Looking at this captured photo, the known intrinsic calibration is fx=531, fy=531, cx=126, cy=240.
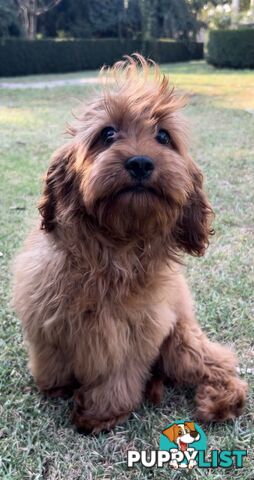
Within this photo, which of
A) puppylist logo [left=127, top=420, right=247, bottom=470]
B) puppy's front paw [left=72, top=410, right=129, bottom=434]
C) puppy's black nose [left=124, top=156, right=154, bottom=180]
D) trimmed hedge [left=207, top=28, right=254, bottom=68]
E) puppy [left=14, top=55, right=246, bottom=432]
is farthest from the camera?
trimmed hedge [left=207, top=28, right=254, bottom=68]

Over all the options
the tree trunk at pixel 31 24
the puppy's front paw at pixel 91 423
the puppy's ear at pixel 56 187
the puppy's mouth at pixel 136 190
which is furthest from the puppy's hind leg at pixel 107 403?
the tree trunk at pixel 31 24

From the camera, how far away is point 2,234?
4.27 m

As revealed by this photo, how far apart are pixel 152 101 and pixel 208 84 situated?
15072mm

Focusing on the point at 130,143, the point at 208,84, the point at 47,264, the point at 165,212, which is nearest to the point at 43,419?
the point at 47,264

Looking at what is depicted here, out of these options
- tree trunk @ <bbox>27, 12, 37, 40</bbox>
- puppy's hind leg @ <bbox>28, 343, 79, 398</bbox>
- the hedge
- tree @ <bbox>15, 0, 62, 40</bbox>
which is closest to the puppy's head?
puppy's hind leg @ <bbox>28, 343, 79, 398</bbox>

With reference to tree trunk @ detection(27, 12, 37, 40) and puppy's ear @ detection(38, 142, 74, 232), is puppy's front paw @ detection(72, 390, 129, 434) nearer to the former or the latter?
puppy's ear @ detection(38, 142, 74, 232)

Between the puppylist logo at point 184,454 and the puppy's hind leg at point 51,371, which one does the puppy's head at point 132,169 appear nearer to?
the puppy's hind leg at point 51,371

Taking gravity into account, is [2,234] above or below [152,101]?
below

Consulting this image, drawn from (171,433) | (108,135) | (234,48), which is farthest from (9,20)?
(171,433)

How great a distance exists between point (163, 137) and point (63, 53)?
2257cm

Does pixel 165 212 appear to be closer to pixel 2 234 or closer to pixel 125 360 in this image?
pixel 125 360

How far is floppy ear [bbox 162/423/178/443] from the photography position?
215cm

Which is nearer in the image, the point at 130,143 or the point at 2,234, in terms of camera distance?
→ the point at 130,143

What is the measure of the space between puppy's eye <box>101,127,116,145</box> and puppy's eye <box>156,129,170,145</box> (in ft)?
0.61
